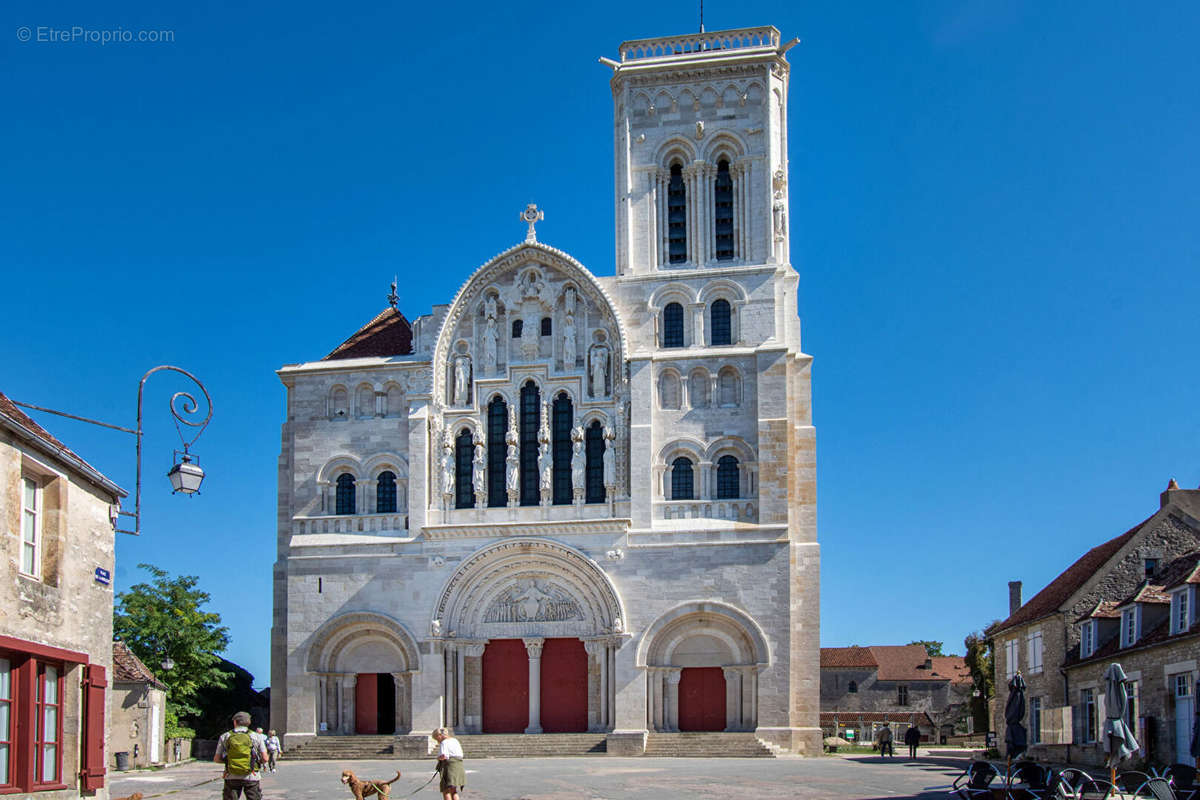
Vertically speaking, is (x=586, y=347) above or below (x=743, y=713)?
above

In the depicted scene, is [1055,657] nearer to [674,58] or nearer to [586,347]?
[586,347]

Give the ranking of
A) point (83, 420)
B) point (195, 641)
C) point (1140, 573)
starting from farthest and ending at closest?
point (195, 641)
point (1140, 573)
point (83, 420)

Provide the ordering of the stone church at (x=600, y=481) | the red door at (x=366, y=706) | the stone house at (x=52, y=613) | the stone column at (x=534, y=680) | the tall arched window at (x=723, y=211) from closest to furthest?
the stone house at (x=52, y=613) → the stone church at (x=600, y=481) → the stone column at (x=534, y=680) → the red door at (x=366, y=706) → the tall arched window at (x=723, y=211)

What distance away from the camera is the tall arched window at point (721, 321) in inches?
1695

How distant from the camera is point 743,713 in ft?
131

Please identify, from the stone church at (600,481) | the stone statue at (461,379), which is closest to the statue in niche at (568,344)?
the stone church at (600,481)

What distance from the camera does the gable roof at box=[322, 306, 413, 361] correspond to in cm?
4538

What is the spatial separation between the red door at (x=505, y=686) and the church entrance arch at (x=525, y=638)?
0.03 metres

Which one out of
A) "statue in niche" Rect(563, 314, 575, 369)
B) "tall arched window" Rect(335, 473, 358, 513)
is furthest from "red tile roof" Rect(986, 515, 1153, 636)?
"tall arched window" Rect(335, 473, 358, 513)

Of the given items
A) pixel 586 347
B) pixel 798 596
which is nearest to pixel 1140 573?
pixel 798 596

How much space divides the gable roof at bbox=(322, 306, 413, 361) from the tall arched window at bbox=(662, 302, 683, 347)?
8.19m

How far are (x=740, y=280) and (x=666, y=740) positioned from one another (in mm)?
13725

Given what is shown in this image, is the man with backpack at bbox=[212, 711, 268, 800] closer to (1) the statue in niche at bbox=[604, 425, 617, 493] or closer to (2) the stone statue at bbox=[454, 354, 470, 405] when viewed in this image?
(1) the statue in niche at bbox=[604, 425, 617, 493]

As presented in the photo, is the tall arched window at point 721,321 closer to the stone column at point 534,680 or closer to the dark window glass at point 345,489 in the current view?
the stone column at point 534,680
